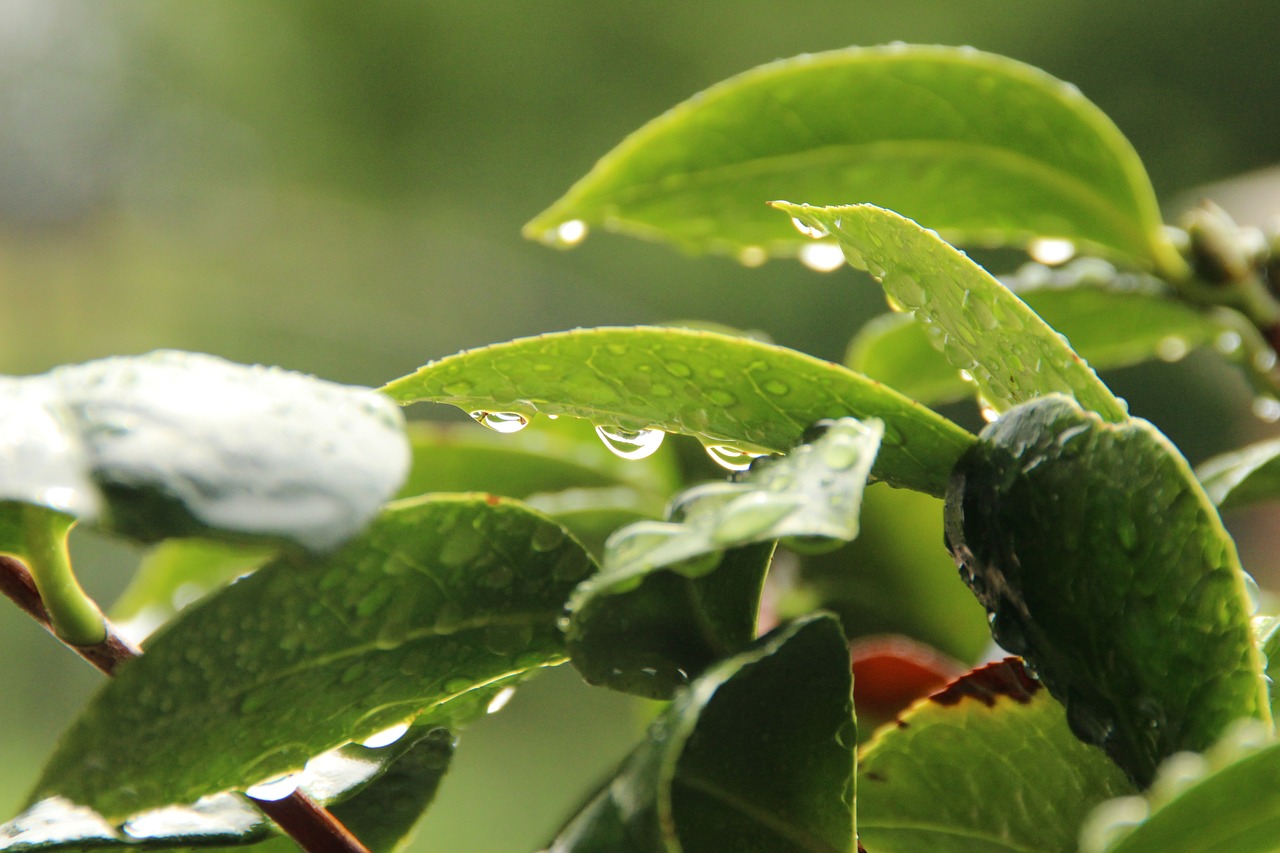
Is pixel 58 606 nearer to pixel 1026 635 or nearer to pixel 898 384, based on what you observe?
pixel 1026 635

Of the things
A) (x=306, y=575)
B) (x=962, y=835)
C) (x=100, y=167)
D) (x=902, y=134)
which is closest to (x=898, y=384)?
(x=902, y=134)

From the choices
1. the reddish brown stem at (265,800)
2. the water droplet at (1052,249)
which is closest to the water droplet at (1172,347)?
the water droplet at (1052,249)

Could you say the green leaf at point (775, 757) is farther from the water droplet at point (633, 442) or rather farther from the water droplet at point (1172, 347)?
the water droplet at point (1172, 347)

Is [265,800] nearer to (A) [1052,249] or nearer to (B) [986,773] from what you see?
(B) [986,773]

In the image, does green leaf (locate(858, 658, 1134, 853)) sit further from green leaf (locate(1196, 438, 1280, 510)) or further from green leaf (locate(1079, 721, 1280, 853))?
green leaf (locate(1196, 438, 1280, 510))

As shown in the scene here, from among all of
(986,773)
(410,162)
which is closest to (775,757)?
(986,773)

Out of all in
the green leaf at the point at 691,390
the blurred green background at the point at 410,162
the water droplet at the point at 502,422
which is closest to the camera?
the green leaf at the point at 691,390
